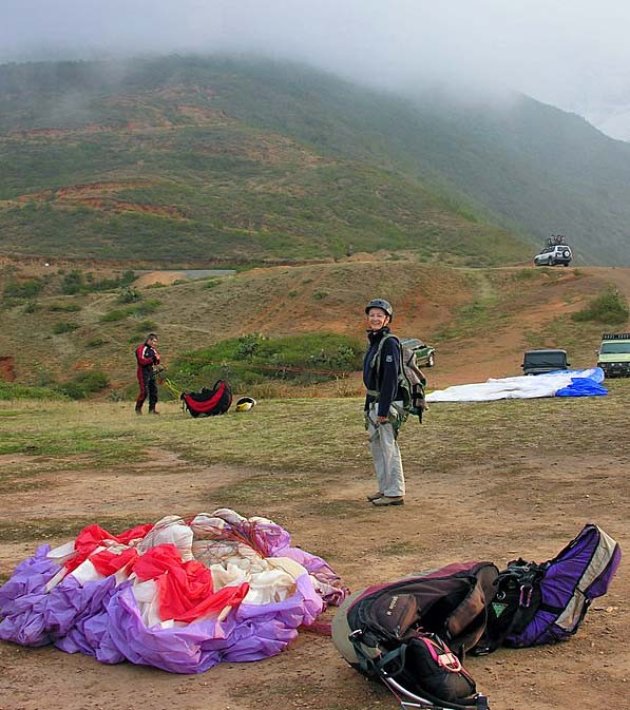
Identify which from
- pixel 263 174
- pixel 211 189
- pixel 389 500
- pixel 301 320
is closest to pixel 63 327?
pixel 301 320

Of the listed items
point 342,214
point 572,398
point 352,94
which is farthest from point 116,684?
point 352,94

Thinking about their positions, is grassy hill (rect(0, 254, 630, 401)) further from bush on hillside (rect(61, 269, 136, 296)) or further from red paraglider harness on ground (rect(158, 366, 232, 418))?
red paraglider harness on ground (rect(158, 366, 232, 418))

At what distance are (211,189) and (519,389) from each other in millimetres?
64649

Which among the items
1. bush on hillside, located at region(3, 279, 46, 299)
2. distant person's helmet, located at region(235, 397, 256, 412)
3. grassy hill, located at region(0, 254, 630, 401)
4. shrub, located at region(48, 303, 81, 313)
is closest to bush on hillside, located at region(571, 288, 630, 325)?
grassy hill, located at region(0, 254, 630, 401)

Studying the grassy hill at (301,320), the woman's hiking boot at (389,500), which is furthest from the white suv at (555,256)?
the woman's hiking boot at (389,500)

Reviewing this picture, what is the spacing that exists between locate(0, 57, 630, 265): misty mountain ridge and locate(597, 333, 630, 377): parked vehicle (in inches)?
1514

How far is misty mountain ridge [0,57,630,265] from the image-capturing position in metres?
65.6

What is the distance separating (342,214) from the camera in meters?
73.7

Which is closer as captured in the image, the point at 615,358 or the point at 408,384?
the point at 408,384

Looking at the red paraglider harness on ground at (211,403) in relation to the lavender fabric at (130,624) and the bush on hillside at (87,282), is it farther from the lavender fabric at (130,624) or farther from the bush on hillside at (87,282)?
the bush on hillside at (87,282)

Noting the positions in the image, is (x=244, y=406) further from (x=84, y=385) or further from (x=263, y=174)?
(x=263, y=174)

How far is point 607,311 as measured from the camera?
109ft

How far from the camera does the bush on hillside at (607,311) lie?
108 feet

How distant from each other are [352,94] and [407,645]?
168331 mm
